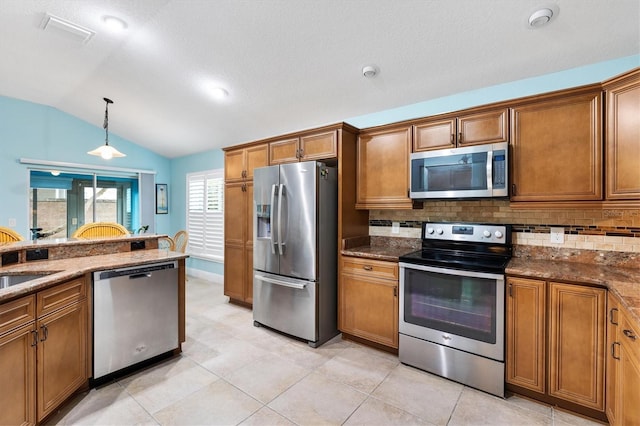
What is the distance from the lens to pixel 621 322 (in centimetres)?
158

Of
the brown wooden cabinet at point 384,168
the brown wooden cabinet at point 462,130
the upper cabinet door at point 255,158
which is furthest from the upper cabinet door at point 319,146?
the brown wooden cabinet at point 462,130

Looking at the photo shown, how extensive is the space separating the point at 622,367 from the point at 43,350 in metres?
3.30

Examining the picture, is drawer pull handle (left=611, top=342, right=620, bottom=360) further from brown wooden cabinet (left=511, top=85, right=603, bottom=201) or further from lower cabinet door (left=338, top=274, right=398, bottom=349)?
lower cabinet door (left=338, top=274, right=398, bottom=349)

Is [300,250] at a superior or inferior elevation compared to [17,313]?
superior

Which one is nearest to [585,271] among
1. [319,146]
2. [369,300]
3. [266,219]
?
[369,300]

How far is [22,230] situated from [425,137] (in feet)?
20.4

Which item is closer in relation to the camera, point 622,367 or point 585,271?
point 622,367

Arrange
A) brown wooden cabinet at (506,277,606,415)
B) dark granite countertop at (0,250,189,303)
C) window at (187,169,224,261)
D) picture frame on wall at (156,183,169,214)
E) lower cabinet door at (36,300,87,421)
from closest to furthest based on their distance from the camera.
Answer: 1. dark granite countertop at (0,250,189,303)
2. lower cabinet door at (36,300,87,421)
3. brown wooden cabinet at (506,277,606,415)
4. window at (187,169,224,261)
5. picture frame on wall at (156,183,169,214)

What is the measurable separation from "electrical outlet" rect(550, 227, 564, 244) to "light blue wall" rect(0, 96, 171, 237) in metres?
6.63

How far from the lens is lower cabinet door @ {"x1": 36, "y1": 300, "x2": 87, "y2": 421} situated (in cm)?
175

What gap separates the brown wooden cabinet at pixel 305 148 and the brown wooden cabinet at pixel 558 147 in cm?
161

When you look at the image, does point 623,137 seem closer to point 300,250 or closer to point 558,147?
point 558,147

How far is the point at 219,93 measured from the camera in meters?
3.57

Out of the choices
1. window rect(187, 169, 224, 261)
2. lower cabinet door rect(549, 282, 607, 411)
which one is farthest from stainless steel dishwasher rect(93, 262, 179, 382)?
lower cabinet door rect(549, 282, 607, 411)
